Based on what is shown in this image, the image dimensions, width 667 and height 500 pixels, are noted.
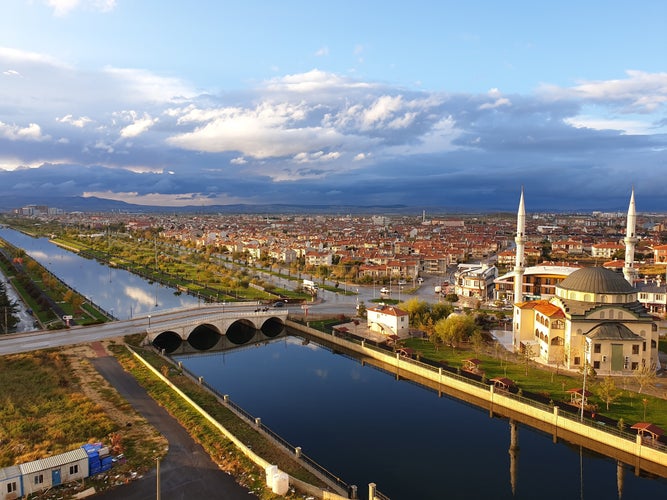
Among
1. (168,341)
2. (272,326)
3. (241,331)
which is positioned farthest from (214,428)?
(272,326)

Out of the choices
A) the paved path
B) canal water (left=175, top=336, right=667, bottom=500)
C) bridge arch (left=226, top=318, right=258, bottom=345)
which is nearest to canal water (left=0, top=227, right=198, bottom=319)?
bridge arch (left=226, top=318, right=258, bottom=345)

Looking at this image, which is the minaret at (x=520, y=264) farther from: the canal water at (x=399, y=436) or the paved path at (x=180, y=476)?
the paved path at (x=180, y=476)

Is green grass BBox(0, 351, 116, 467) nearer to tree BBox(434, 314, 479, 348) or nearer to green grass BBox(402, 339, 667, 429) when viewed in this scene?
green grass BBox(402, 339, 667, 429)

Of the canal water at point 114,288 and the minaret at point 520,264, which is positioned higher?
the minaret at point 520,264

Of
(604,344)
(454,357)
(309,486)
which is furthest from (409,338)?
(309,486)

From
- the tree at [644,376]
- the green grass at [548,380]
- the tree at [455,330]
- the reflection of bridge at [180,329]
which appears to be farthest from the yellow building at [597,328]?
the reflection of bridge at [180,329]

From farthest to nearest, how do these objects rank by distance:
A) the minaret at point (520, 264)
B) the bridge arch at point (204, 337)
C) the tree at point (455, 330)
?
the bridge arch at point (204, 337) < the minaret at point (520, 264) < the tree at point (455, 330)
